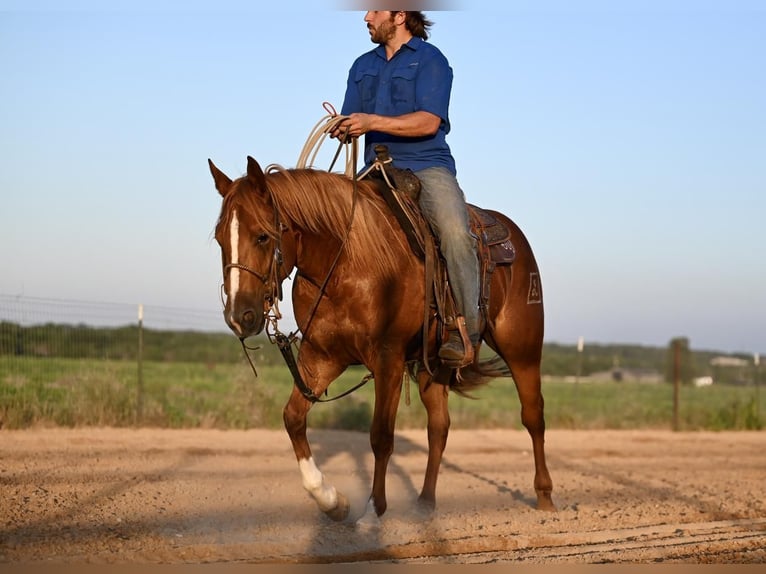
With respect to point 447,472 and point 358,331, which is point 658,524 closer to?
point 358,331

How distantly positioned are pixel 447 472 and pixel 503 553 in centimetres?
520

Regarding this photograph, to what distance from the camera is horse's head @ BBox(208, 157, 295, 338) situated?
6.39 metres

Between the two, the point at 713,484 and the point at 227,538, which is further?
the point at 713,484

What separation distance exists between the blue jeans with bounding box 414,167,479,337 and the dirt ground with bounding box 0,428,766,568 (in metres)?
1.84

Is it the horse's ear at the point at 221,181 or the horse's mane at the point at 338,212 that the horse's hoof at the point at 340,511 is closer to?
the horse's mane at the point at 338,212

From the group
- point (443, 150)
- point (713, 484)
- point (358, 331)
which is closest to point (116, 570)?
point (358, 331)

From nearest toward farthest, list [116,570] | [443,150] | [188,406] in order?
[116,570] → [443,150] → [188,406]

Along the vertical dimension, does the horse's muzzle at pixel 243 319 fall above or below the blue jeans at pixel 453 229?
below

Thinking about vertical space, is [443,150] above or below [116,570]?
above

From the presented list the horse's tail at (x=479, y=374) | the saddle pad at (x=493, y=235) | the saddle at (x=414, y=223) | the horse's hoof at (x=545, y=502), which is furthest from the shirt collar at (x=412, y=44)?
the horse's hoof at (x=545, y=502)

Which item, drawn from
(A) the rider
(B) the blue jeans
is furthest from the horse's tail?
(B) the blue jeans

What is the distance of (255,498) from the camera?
893 centimetres

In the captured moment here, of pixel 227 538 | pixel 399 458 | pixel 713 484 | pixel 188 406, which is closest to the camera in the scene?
pixel 227 538

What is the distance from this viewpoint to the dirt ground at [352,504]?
6.41 m
